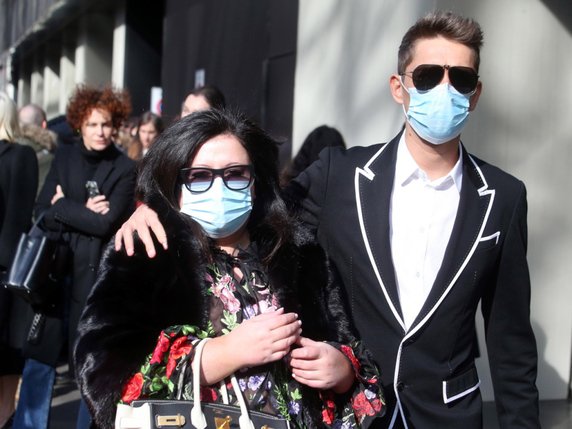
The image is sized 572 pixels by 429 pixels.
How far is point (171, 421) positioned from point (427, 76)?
1.47 meters

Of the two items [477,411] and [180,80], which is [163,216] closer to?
[477,411]

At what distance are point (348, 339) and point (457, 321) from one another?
1.56 ft

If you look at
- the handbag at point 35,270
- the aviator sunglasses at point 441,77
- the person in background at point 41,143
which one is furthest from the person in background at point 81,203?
the aviator sunglasses at point 441,77

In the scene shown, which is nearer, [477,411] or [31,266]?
[477,411]

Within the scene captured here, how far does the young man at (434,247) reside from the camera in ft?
9.93

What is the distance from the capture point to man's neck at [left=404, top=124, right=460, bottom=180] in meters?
3.13

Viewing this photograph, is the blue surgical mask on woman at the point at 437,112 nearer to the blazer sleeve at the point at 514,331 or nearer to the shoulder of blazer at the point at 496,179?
the shoulder of blazer at the point at 496,179

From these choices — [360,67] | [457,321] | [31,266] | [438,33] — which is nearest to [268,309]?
[457,321]

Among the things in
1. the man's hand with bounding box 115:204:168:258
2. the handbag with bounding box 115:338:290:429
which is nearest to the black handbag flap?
the handbag with bounding box 115:338:290:429

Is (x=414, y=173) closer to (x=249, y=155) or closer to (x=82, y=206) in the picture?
(x=249, y=155)

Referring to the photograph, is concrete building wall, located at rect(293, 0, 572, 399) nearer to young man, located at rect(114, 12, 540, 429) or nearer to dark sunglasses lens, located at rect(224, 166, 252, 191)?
young man, located at rect(114, 12, 540, 429)

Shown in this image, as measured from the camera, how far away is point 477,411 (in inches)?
121

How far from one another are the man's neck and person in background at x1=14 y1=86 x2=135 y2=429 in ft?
9.54

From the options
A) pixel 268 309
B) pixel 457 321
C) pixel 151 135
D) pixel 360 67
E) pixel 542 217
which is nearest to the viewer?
pixel 268 309
